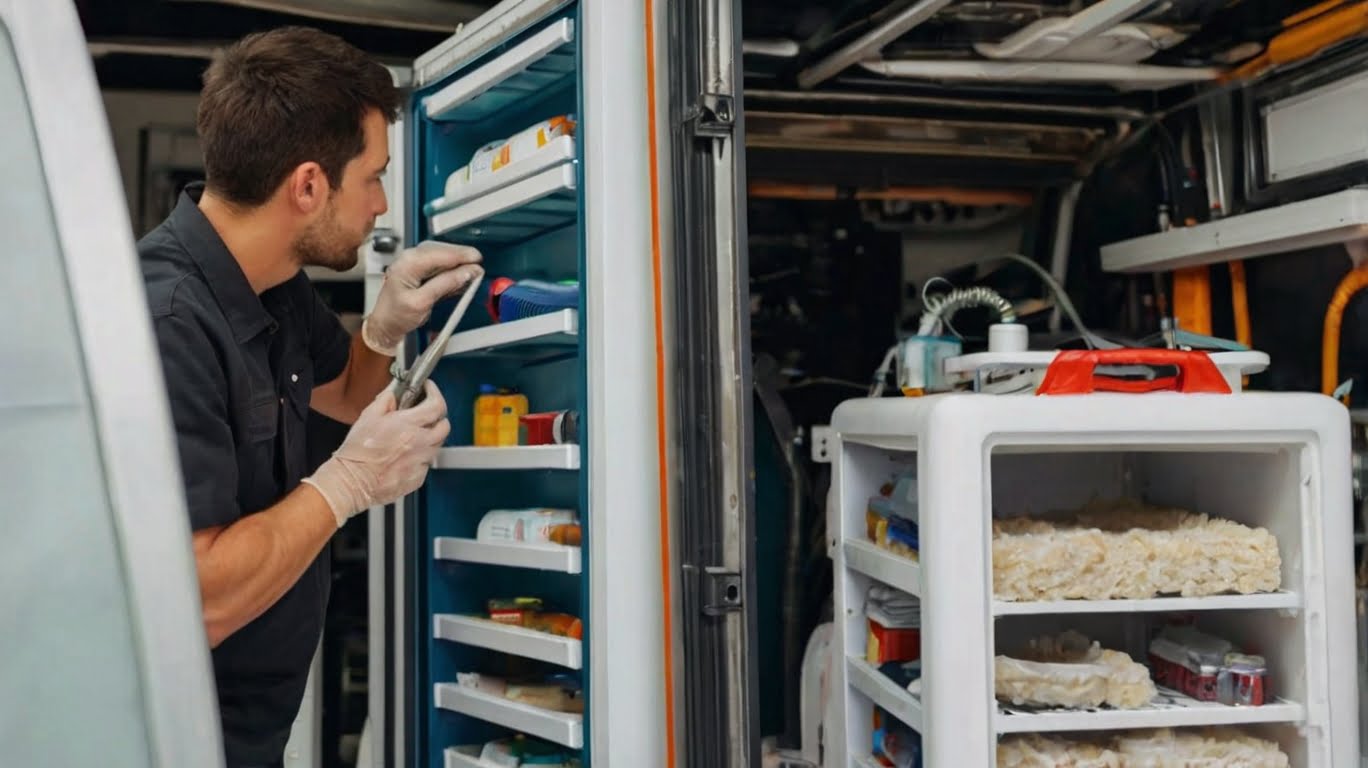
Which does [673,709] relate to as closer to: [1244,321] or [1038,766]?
[1038,766]

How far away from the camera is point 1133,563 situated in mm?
1706

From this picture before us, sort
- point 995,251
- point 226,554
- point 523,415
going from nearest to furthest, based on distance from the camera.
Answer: point 226,554, point 523,415, point 995,251

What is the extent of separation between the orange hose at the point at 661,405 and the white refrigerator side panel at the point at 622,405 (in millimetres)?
20

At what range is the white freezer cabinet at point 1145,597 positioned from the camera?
5.34ft

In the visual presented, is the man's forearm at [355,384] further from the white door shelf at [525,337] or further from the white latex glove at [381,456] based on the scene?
the white latex glove at [381,456]

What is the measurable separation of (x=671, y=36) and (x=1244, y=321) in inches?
56.0

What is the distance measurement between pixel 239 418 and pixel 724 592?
73 cm

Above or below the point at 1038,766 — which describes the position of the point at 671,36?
above

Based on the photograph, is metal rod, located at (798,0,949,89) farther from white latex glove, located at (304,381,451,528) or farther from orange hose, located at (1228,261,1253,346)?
white latex glove, located at (304,381,451,528)

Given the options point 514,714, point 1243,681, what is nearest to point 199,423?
point 514,714

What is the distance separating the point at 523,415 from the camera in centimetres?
224

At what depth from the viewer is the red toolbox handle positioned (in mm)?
1706

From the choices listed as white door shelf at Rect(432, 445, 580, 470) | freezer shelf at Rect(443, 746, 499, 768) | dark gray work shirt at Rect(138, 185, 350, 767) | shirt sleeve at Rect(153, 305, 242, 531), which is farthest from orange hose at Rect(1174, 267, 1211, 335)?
shirt sleeve at Rect(153, 305, 242, 531)

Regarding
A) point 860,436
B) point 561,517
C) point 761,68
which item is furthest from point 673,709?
point 761,68
